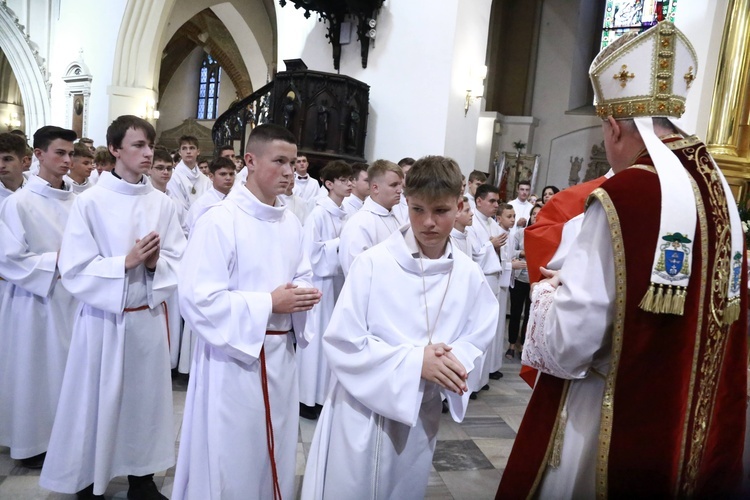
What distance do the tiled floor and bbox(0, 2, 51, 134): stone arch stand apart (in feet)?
52.3

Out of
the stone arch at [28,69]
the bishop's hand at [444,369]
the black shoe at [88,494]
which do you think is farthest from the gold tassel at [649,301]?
the stone arch at [28,69]

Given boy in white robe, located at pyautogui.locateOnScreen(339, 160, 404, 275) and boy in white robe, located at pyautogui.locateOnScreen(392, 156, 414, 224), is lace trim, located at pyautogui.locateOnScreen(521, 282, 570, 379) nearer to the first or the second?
boy in white robe, located at pyautogui.locateOnScreen(392, 156, 414, 224)

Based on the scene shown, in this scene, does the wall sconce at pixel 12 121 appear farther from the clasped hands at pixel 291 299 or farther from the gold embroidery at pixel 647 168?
the gold embroidery at pixel 647 168

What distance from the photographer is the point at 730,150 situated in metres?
6.17

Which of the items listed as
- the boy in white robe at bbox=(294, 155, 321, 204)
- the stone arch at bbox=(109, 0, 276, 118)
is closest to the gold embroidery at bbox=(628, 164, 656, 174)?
the boy in white robe at bbox=(294, 155, 321, 204)

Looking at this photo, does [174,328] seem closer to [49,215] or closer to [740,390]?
[49,215]

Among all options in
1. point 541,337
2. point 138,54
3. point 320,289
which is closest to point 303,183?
point 320,289

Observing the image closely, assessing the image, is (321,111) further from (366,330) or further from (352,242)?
(366,330)

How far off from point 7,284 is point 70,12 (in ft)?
53.1

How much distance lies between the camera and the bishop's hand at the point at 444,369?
1864mm

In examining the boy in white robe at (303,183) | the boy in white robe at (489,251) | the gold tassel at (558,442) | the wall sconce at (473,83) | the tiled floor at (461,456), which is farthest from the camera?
the wall sconce at (473,83)

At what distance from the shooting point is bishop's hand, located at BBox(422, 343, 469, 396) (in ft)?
6.12

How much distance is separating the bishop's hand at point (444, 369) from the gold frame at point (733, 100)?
18.4 feet

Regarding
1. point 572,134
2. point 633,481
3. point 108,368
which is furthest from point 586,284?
point 572,134
